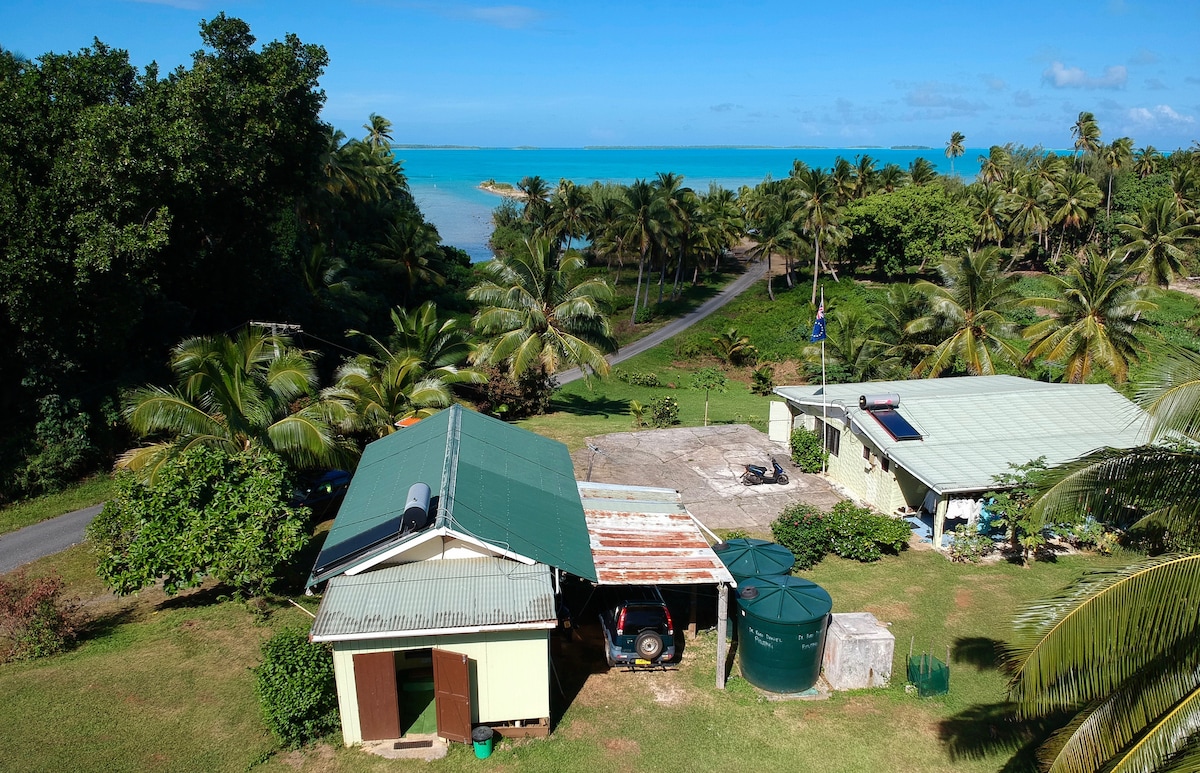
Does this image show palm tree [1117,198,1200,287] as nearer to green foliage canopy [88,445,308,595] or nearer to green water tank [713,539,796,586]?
green water tank [713,539,796,586]

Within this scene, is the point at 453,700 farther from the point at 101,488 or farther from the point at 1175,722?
the point at 101,488

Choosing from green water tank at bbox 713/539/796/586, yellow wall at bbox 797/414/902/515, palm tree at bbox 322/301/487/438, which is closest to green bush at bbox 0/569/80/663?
palm tree at bbox 322/301/487/438

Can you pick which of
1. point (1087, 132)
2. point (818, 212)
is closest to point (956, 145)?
point (1087, 132)

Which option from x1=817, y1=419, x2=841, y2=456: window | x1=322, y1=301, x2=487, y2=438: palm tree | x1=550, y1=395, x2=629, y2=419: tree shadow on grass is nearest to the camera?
x1=322, y1=301, x2=487, y2=438: palm tree

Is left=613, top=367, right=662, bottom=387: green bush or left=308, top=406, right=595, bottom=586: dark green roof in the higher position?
left=308, top=406, right=595, bottom=586: dark green roof

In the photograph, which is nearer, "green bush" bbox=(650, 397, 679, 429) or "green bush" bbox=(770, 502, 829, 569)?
"green bush" bbox=(770, 502, 829, 569)

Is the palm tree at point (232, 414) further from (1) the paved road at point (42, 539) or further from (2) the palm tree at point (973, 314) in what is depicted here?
(2) the palm tree at point (973, 314)

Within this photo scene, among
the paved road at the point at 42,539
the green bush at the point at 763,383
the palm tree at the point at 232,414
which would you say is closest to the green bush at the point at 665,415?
the green bush at the point at 763,383
